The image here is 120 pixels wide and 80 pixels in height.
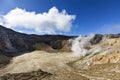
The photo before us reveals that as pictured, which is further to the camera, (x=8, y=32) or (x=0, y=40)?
(x=8, y=32)

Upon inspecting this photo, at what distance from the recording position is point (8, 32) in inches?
5044

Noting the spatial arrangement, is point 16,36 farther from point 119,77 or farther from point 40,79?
point 119,77

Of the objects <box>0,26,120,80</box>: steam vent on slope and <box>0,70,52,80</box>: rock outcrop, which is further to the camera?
<box>0,26,120,80</box>: steam vent on slope

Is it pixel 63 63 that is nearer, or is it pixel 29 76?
pixel 29 76

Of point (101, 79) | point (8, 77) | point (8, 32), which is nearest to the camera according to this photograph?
point (101, 79)

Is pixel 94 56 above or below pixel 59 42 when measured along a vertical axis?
below

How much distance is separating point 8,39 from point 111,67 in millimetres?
76365

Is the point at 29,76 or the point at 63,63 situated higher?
the point at 63,63

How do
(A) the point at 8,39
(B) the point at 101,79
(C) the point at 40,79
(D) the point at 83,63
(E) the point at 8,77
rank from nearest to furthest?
1. (B) the point at 101,79
2. (C) the point at 40,79
3. (E) the point at 8,77
4. (D) the point at 83,63
5. (A) the point at 8,39

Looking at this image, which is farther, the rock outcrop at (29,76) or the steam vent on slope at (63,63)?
the steam vent on slope at (63,63)

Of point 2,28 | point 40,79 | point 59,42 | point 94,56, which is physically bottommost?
point 40,79

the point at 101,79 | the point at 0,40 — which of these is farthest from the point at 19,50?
the point at 101,79

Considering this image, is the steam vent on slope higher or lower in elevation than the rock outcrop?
higher

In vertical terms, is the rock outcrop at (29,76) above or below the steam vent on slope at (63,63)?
below
